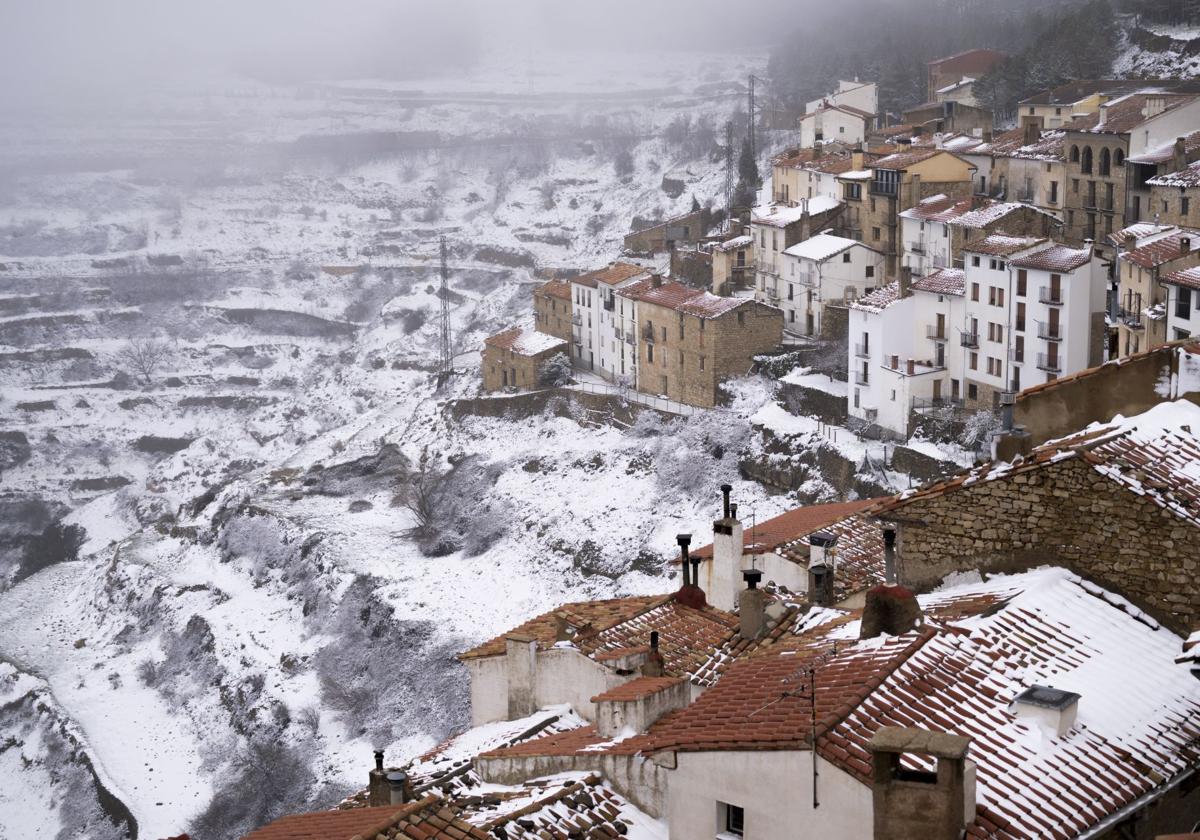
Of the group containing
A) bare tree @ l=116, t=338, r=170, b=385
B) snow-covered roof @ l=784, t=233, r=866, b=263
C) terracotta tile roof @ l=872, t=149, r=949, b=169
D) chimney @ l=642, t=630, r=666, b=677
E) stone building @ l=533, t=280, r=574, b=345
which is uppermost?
terracotta tile roof @ l=872, t=149, r=949, b=169

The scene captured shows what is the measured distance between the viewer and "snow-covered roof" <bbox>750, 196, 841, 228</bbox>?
65.0 m

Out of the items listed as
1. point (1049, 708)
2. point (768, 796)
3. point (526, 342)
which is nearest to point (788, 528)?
point (1049, 708)

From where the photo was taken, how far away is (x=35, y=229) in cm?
13388

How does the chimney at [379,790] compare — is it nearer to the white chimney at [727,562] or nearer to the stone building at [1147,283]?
the white chimney at [727,562]

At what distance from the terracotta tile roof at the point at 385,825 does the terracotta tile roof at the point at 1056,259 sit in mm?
37073

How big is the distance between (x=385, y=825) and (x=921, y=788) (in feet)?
14.2

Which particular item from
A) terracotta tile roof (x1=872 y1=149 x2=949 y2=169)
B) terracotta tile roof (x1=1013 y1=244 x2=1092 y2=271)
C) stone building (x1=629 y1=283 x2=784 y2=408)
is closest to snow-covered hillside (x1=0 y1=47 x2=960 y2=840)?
stone building (x1=629 y1=283 x2=784 y2=408)

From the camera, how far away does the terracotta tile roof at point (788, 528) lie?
25692mm

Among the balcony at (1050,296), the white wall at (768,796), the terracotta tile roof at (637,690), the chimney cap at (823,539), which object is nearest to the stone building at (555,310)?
the balcony at (1050,296)

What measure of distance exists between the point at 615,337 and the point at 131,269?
218 feet

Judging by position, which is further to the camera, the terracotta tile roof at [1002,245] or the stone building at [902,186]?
the stone building at [902,186]

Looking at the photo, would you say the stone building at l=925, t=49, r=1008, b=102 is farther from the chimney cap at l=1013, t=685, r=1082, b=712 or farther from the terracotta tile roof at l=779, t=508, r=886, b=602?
the chimney cap at l=1013, t=685, r=1082, b=712

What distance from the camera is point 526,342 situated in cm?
7069

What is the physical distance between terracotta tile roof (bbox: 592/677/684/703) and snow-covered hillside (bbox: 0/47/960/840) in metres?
25.2
